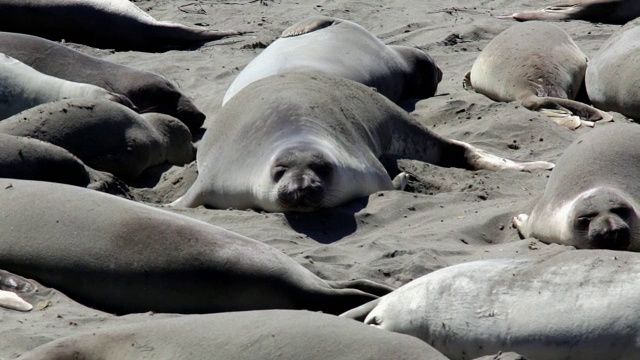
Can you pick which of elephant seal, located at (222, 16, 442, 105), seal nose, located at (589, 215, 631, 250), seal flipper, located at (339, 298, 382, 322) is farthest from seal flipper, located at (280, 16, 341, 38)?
seal flipper, located at (339, 298, 382, 322)

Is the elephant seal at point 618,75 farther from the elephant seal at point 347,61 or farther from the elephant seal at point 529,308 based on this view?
the elephant seal at point 529,308

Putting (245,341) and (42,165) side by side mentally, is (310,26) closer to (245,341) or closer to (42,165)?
(42,165)

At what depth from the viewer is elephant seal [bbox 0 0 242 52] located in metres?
10.3

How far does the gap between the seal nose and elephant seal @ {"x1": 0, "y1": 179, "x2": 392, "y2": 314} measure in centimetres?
107

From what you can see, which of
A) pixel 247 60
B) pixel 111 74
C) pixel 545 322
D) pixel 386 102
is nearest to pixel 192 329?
pixel 545 322

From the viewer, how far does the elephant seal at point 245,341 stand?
3.16m

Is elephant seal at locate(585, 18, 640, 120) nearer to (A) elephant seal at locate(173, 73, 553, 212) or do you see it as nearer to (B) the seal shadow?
(A) elephant seal at locate(173, 73, 553, 212)

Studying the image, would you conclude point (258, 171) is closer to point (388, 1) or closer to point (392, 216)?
point (392, 216)

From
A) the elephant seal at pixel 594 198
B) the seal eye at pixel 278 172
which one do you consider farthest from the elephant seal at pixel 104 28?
the elephant seal at pixel 594 198

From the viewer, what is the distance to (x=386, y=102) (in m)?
7.27

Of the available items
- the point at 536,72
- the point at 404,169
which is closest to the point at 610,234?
the point at 404,169

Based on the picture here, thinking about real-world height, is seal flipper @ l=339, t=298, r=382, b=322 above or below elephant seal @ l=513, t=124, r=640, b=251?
above

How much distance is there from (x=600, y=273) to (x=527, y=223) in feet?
6.49

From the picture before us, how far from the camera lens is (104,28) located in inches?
412
